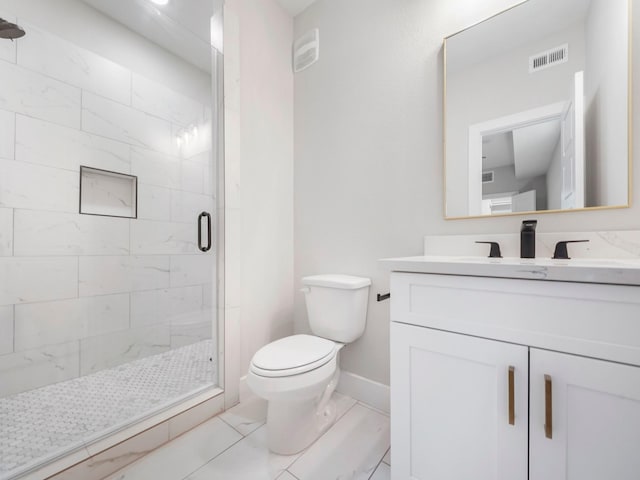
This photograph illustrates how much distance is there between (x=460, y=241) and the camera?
4.19 ft

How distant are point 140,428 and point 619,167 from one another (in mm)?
2187

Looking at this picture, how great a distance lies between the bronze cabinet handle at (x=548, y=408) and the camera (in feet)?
2.24

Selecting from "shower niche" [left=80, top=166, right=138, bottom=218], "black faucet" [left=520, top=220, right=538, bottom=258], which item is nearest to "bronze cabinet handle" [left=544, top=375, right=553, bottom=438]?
"black faucet" [left=520, top=220, right=538, bottom=258]

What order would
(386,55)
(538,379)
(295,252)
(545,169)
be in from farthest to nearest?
(295,252) < (386,55) < (545,169) < (538,379)

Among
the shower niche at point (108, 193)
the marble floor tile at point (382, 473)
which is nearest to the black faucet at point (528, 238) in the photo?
the marble floor tile at point (382, 473)

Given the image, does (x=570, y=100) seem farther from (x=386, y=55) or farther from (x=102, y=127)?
(x=102, y=127)

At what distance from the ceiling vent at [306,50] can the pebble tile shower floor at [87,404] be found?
6.40 ft

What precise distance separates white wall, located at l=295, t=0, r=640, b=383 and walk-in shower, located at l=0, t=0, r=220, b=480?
2.09 ft

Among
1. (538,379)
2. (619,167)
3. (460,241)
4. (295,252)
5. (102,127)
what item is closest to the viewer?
(538,379)

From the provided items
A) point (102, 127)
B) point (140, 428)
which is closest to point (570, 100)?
point (140, 428)

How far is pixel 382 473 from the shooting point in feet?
3.66

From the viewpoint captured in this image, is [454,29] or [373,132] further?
[373,132]

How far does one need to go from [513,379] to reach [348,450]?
0.87 meters

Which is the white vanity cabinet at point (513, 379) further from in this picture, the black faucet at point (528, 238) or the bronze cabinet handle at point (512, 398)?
the black faucet at point (528, 238)
